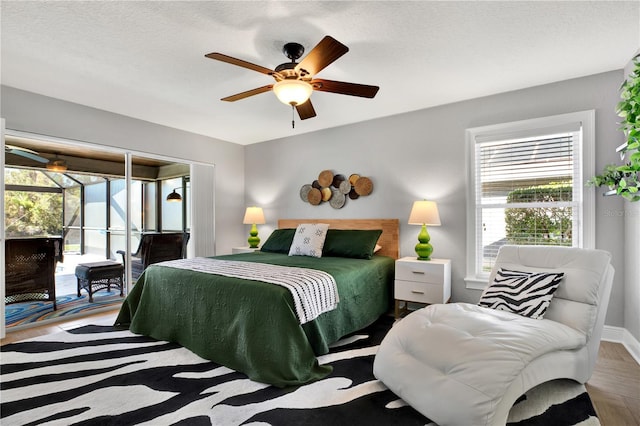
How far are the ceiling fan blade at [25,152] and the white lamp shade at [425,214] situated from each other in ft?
13.8

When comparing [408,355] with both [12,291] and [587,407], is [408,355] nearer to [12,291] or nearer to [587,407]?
[587,407]

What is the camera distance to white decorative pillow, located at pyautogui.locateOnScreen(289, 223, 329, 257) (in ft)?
12.4

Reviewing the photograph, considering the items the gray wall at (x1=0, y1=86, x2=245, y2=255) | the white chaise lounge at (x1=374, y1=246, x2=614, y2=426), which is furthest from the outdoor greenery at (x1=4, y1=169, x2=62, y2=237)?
the white chaise lounge at (x1=374, y1=246, x2=614, y2=426)

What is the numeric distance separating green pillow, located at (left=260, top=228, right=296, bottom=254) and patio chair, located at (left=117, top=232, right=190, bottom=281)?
1396 millimetres

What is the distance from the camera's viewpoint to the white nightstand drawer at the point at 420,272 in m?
3.27

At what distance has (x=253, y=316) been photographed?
2.26 metres

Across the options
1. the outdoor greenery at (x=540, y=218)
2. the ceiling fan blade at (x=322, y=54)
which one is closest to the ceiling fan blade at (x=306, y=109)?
the ceiling fan blade at (x=322, y=54)

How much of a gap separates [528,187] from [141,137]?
15.6 ft

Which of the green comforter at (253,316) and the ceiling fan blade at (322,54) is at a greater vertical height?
the ceiling fan blade at (322,54)

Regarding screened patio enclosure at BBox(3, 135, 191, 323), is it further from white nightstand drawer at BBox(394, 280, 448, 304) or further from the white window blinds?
the white window blinds

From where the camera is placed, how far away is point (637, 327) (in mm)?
2547

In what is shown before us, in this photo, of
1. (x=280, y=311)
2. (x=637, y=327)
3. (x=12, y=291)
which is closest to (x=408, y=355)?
(x=280, y=311)

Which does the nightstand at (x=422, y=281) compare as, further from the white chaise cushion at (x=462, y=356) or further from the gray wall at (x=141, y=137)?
the gray wall at (x=141, y=137)

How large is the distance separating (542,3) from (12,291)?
524 centimetres
